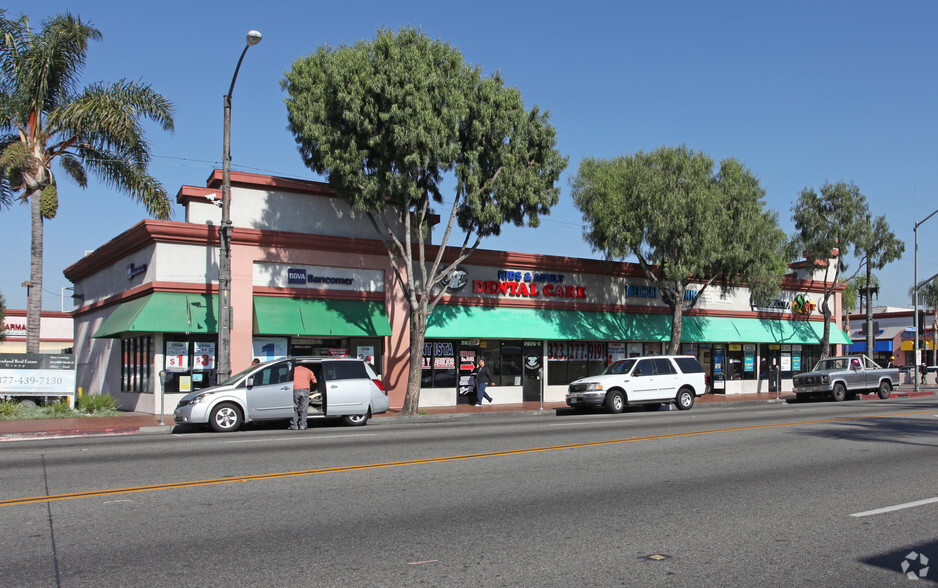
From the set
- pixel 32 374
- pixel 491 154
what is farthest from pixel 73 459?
pixel 491 154

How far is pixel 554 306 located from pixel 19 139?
19096 millimetres

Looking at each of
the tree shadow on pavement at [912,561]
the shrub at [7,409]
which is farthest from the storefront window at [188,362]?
the tree shadow on pavement at [912,561]

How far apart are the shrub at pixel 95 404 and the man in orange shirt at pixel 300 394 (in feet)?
26.3

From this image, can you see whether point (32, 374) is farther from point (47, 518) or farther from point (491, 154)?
point (47, 518)

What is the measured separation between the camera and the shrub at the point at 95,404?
2112cm

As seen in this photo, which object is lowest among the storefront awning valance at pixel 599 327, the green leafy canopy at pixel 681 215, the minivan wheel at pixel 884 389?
the minivan wheel at pixel 884 389

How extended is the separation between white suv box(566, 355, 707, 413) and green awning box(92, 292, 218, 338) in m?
11.3

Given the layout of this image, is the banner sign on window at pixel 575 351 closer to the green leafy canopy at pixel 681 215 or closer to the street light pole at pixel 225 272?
the green leafy canopy at pixel 681 215

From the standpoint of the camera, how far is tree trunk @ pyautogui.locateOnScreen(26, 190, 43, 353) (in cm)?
2217

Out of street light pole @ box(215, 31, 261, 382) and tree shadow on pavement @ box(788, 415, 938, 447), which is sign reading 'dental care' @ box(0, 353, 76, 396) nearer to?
street light pole @ box(215, 31, 261, 382)

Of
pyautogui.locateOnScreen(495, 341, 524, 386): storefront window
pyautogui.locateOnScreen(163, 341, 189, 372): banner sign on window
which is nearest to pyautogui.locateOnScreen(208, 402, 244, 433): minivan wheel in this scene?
pyautogui.locateOnScreen(163, 341, 189, 372): banner sign on window

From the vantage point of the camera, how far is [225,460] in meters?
10.8

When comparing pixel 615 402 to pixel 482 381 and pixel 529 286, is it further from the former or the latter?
pixel 529 286

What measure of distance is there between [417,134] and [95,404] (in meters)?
12.1
